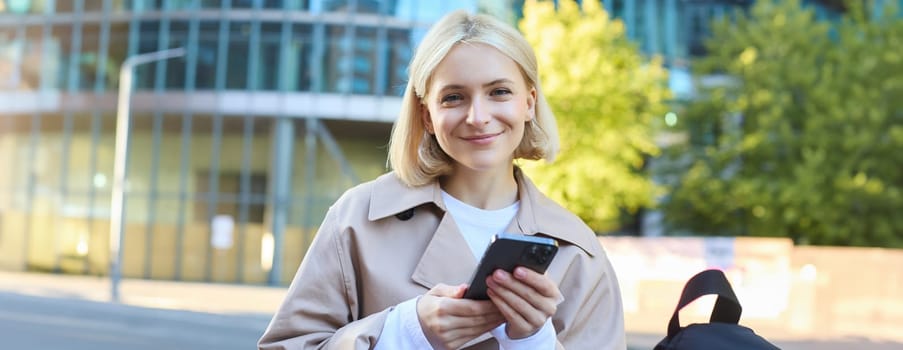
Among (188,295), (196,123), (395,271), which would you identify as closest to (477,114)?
(395,271)

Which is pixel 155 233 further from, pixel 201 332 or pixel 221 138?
pixel 201 332

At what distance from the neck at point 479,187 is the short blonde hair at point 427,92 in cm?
4

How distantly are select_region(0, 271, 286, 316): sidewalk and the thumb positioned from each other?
19.5 meters

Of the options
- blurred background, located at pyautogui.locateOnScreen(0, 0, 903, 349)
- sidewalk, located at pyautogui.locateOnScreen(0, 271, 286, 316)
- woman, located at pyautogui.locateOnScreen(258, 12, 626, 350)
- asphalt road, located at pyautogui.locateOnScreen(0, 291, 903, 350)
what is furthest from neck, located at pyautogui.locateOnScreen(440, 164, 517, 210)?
sidewalk, located at pyautogui.locateOnScreen(0, 271, 286, 316)

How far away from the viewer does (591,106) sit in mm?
24609

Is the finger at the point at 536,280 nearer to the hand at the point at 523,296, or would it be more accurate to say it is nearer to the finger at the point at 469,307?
the hand at the point at 523,296

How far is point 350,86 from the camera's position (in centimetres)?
3238

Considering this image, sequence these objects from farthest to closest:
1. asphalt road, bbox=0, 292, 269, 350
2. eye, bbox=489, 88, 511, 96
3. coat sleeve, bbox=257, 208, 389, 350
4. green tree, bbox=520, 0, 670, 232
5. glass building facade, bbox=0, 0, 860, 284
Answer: glass building facade, bbox=0, 0, 860, 284
green tree, bbox=520, 0, 670, 232
asphalt road, bbox=0, 292, 269, 350
eye, bbox=489, 88, 511, 96
coat sleeve, bbox=257, 208, 389, 350

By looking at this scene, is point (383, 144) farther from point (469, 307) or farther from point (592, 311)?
point (469, 307)

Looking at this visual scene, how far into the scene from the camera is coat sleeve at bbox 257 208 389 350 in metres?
2.11

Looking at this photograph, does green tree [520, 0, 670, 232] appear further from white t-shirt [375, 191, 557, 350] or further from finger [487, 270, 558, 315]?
finger [487, 270, 558, 315]

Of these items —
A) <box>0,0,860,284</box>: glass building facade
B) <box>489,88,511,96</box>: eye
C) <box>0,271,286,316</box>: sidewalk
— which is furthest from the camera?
<box>0,0,860,284</box>: glass building facade

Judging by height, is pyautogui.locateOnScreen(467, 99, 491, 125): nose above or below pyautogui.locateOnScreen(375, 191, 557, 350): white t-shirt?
above

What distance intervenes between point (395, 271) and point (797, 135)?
2764 cm
